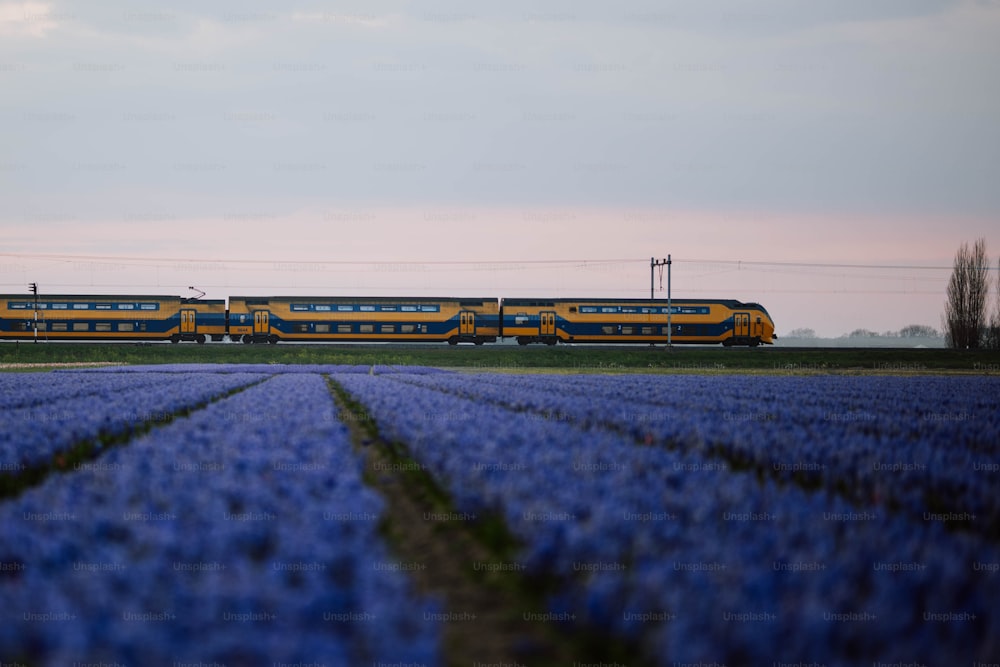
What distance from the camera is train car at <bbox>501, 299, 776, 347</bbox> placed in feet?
203

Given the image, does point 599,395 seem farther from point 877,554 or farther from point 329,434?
point 877,554

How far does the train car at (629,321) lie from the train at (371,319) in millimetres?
85

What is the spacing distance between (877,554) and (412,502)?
180 inches

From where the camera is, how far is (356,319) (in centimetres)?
6050

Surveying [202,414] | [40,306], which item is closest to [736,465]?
[202,414]

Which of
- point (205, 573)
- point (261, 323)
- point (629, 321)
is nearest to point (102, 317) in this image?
point (261, 323)

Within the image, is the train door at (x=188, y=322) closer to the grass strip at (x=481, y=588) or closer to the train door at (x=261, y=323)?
the train door at (x=261, y=323)

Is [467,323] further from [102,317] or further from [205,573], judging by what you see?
[205,573]

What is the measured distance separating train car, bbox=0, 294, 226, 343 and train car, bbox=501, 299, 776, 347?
2671cm

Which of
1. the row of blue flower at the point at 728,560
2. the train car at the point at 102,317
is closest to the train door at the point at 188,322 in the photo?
the train car at the point at 102,317

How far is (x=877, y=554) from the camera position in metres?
4.73

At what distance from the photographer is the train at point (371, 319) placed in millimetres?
60281

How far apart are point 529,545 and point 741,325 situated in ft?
201

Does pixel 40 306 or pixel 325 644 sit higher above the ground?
pixel 40 306
